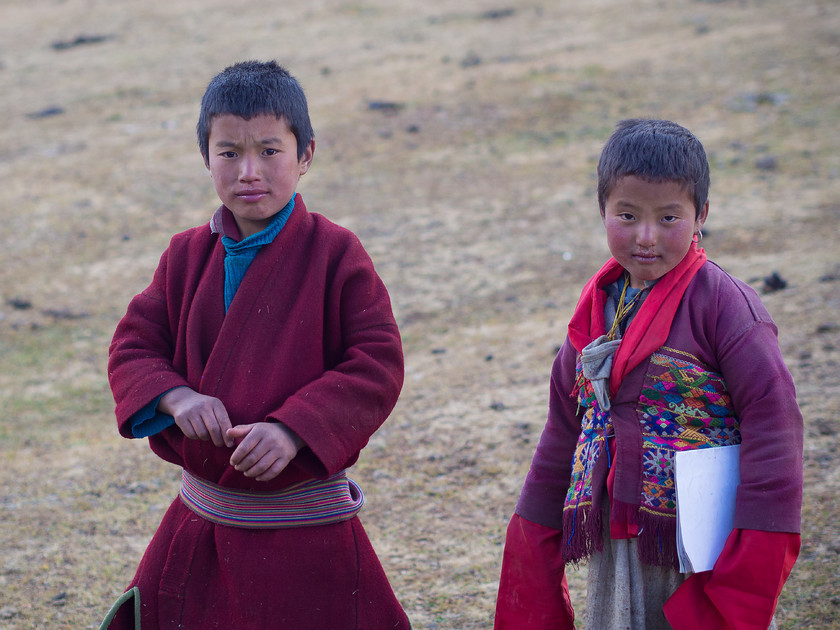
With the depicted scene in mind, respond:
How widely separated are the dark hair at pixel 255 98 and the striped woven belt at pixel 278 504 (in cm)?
79

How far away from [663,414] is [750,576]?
36cm

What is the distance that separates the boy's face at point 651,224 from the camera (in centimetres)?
195

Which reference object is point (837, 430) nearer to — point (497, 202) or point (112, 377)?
point (112, 377)

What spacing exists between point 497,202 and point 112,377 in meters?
5.77

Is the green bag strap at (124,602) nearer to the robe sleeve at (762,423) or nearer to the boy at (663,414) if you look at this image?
the boy at (663,414)

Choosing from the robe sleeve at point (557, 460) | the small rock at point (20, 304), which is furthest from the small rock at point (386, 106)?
the robe sleeve at point (557, 460)

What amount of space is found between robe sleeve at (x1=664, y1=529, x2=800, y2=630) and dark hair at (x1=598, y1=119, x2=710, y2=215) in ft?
2.32

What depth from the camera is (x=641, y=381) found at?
198cm

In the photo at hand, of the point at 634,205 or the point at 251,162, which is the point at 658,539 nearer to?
the point at 634,205

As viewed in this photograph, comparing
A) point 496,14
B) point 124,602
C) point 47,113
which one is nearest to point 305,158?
point 124,602

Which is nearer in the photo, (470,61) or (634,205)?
(634,205)

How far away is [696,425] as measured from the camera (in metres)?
1.95

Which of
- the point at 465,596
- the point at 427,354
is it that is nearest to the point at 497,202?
the point at 427,354

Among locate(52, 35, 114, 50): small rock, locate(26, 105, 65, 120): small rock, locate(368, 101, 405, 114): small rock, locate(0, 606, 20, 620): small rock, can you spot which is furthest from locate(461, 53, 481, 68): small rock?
locate(0, 606, 20, 620): small rock
